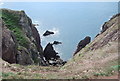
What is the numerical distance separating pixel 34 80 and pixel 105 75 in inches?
203

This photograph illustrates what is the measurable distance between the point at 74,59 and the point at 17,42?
16476 mm

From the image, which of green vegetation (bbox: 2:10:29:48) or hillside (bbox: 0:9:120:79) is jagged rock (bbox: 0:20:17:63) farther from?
green vegetation (bbox: 2:10:29:48)

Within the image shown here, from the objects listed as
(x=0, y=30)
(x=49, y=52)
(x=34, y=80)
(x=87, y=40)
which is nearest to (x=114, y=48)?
(x=34, y=80)

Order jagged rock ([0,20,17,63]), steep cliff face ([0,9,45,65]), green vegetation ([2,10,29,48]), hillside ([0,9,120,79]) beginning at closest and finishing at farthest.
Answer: hillside ([0,9,120,79]) < jagged rock ([0,20,17,63]) < steep cliff face ([0,9,45,65]) < green vegetation ([2,10,29,48])

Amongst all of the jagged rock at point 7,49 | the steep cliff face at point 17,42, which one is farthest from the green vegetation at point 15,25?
the jagged rock at point 7,49

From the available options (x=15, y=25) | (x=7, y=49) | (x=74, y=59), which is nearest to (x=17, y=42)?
(x=7, y=49)

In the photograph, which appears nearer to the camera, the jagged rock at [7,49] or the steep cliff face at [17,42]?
the jagged rock at [7,49]

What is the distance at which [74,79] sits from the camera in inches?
650

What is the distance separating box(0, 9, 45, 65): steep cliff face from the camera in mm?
35375

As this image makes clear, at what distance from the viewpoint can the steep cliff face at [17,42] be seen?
35.4 meters

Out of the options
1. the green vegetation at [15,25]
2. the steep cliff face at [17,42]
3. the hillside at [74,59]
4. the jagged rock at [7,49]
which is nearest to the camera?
the hillside at [74,59]

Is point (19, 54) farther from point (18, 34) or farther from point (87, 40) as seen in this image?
point (87, 40)

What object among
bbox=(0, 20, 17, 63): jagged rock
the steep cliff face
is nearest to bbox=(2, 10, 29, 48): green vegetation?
the steep cliff face

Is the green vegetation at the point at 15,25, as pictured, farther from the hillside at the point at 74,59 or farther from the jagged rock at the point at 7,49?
the jagged rock at the point at 7,49
